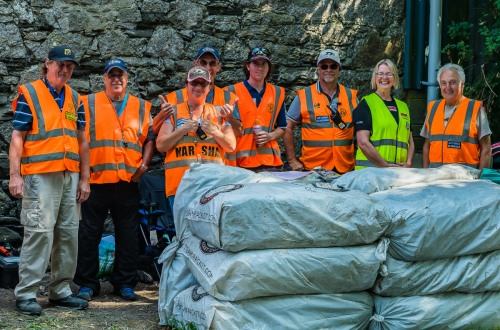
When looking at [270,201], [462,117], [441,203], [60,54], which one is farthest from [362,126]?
[60,54]


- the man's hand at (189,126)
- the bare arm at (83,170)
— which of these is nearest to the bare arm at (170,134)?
the man's hand at (189,126)

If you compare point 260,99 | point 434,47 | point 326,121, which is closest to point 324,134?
point 326,121

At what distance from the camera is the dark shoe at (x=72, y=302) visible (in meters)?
5.20

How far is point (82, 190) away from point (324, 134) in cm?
189

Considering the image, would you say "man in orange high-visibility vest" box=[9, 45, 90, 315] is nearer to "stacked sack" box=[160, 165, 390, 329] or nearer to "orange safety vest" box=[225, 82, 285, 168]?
"stacked sack" box=[160, 165, 390, 329]

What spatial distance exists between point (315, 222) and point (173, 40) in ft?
10.0

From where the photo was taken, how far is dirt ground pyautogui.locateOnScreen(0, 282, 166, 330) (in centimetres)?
479

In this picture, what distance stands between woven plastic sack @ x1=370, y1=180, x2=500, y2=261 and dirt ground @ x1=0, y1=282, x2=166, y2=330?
1.62m

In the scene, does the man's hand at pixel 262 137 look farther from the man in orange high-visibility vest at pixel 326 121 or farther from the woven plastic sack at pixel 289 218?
the woven plastic sack at pixel 289 218

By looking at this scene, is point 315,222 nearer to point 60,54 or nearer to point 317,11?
point 60,54

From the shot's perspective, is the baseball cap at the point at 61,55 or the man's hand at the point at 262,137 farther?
the man's hand at the point at 262,137

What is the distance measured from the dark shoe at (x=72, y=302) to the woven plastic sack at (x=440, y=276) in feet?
6.52

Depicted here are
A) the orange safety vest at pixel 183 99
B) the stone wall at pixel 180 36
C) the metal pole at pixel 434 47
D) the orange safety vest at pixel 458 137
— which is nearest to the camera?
the orange safety vest at pixel 183 99

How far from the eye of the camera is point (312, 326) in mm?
4266
